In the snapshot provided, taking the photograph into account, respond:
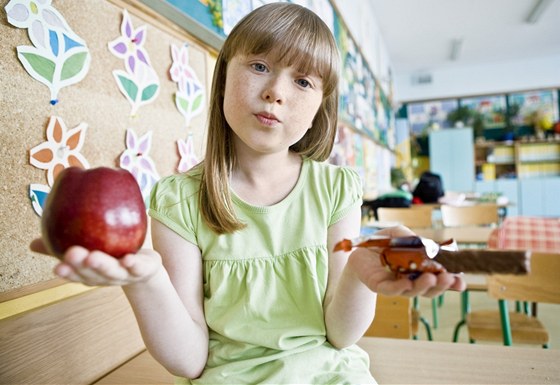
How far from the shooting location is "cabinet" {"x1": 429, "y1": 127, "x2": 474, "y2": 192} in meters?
9.59

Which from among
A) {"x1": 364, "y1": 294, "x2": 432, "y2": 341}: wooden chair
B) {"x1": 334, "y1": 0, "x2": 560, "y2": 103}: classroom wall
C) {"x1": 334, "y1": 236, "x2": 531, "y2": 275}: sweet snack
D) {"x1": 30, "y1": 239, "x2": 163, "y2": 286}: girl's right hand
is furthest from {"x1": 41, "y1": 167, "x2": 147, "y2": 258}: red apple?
{"x1": 334, "y1": 0, "x2": 560, "y2": 103}: classroom wall

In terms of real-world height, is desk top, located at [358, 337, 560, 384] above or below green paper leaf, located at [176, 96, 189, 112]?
below

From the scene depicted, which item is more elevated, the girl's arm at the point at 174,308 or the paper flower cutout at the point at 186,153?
the paper flower cutout at the point at 186,153

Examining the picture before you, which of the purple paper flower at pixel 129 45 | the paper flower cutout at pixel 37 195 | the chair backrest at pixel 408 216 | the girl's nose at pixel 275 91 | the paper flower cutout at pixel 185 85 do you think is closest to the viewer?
the girl's nose at pixel 275 91

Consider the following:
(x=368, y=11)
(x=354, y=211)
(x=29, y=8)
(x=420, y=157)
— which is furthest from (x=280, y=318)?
(x=420, y=157)

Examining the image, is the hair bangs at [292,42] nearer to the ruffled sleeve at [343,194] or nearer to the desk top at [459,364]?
the ruffled sleeve at [343,194]

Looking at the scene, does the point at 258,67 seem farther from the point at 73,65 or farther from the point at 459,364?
the point at 459,364

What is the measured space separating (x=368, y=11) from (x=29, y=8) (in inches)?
219

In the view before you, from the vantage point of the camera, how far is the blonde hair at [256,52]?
81 centimetres

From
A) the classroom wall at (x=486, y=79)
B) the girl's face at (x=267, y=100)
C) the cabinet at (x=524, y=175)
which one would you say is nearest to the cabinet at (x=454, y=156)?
the cabinet at (x=524, y=175)

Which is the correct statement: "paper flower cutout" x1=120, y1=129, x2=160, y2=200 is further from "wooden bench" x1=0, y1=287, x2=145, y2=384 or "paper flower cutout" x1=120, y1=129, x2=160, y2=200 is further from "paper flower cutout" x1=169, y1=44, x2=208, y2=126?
"wooden bench" x1=0, y1=287, x2=145, y2=384

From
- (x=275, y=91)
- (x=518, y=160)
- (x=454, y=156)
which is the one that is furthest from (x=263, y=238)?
(x=518, y=160)

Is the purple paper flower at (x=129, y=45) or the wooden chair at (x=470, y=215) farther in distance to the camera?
the wooden chair at (x=470, y=215)

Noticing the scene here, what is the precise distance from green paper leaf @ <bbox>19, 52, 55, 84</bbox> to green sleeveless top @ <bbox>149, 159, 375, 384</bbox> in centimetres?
35
